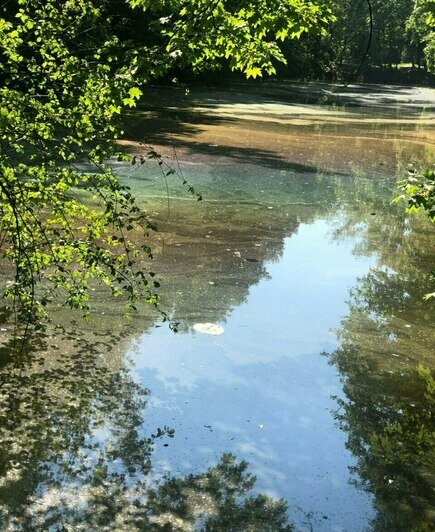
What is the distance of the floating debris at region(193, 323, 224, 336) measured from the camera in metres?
7.93

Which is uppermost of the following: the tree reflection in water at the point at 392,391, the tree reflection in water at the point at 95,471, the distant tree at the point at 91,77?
the distant tree at the point at 91,77

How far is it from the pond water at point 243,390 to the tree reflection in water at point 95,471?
1cm

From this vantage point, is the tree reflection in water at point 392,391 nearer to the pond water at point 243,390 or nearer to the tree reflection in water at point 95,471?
the pond water at point 243,390

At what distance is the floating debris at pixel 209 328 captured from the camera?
793cm

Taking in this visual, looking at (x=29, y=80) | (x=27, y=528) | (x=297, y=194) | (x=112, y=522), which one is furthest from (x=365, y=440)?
(x=297, y=194)

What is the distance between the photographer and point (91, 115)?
508cm

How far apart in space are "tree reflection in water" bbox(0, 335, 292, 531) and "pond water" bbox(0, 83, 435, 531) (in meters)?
0.01

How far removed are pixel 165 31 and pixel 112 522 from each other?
115 inches

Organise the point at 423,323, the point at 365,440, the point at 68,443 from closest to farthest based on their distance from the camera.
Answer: the point at 68,443 → the point at 365,440 → the point at 423,323

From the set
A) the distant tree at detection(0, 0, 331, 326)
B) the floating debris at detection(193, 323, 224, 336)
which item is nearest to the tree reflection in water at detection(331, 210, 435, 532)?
the floating debris at detection(193, 323, 224, 336)

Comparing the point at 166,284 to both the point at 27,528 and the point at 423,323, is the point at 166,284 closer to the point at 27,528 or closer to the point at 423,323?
the point at 423,323

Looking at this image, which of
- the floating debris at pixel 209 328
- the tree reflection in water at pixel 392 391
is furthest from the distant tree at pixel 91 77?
the floating debris at pixel 209 328

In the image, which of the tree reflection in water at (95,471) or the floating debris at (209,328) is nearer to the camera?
the tree reflection in water at (95,471)

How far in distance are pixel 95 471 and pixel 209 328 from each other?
3007 millimetres
